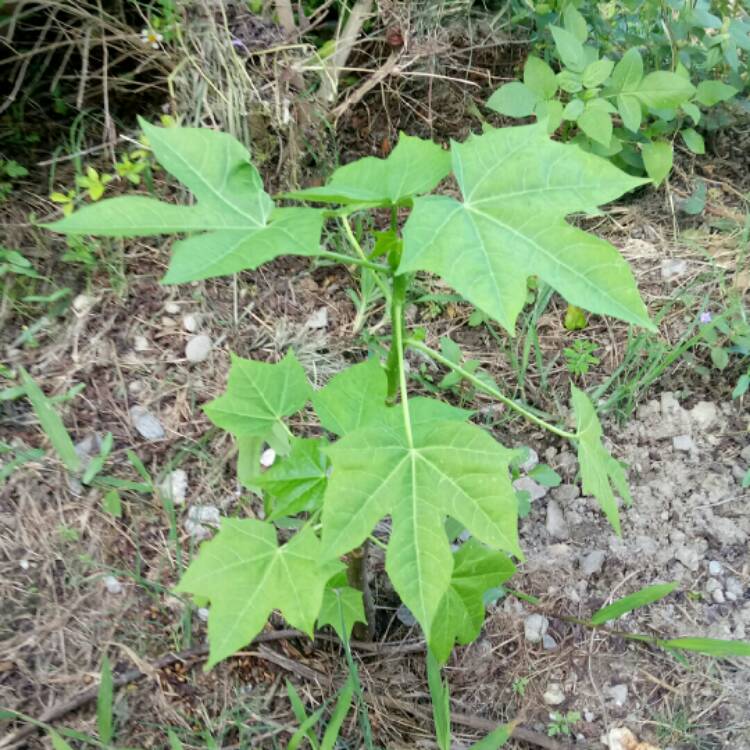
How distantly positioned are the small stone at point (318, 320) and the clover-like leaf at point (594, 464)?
1.00m

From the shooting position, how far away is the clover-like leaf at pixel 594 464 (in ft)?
3.63

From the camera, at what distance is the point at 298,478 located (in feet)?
3.76

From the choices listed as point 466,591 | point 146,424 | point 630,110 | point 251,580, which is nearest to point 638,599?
point 466,591

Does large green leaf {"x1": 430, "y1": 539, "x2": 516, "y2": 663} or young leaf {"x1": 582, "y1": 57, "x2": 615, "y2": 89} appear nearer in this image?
large green leaf {"x1": 430, "y1": 539, "x2": 516, "y2": 663}

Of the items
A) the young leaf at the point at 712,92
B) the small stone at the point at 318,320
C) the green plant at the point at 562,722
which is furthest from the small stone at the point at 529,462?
the young leaf at the point at 712,92

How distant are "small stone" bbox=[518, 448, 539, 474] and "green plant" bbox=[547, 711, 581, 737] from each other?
1.93 feet

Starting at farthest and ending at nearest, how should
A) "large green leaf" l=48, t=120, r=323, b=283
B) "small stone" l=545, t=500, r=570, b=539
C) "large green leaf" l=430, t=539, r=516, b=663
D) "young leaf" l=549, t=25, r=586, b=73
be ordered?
"young leaf" l=549, t=25, r=586, b=73 < "small stone" l=545, t=500, r=570, b=539 < "large green leaf" l=430, t=539, r=516, b=663 < "large green leaf" l=48, t=120, r=323, b=283

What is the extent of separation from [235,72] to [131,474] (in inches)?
48.3

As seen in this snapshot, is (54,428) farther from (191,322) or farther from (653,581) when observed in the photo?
(653,581)

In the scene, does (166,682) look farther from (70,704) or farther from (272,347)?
(272,347)

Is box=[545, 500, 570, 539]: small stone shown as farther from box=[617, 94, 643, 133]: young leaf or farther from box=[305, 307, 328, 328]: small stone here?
box=[617, 94, 643, 133]: young leaf

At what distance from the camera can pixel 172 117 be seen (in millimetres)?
2055

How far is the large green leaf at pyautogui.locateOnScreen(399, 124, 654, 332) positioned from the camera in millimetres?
845

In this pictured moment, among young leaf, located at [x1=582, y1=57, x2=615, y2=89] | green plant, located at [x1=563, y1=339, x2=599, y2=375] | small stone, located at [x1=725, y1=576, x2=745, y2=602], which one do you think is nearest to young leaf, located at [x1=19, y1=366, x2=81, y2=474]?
green plant, located at [x1=563, y1=339, x2=599, y2=375]
